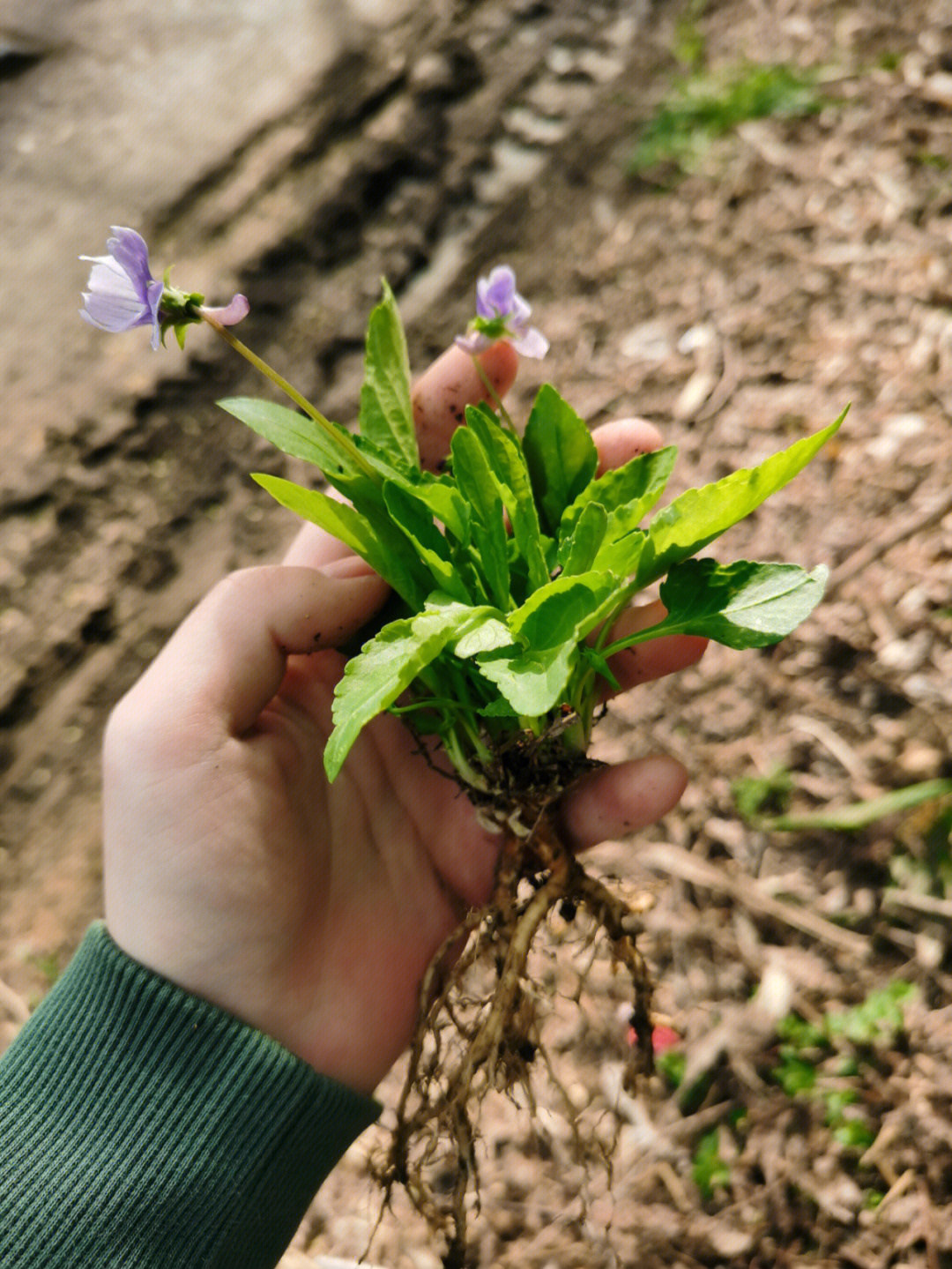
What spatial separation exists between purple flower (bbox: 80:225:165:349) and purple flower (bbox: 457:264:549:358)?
0.46 m

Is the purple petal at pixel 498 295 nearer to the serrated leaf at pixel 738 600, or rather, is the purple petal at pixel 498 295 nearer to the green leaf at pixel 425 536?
the green leaf at pixel 425 536

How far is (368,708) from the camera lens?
40.9 inches

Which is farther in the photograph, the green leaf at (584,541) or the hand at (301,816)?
the hand at (301,816)

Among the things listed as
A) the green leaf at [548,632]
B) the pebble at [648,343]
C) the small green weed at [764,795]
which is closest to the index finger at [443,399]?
the green leaf at [548,632]

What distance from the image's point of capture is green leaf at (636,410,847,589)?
47.2 inches

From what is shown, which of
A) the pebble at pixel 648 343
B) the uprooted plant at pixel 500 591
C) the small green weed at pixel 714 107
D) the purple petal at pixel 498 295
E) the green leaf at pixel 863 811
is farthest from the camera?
the small green weed at pixel 714 107

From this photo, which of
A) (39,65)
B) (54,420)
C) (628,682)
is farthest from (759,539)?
(39,65)

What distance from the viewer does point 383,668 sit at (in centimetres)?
110

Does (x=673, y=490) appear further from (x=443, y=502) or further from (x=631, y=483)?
(x=443, y=502)

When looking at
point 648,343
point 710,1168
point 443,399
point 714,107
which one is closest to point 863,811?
point 710,1168

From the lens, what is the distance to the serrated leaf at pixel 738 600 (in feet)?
3.87

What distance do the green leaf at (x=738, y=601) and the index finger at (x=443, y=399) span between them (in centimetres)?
46

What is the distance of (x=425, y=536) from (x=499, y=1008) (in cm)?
69

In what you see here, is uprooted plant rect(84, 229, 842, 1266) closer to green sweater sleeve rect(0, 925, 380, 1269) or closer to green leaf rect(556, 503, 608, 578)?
green leaf rect(556, 503, 608, 578)
